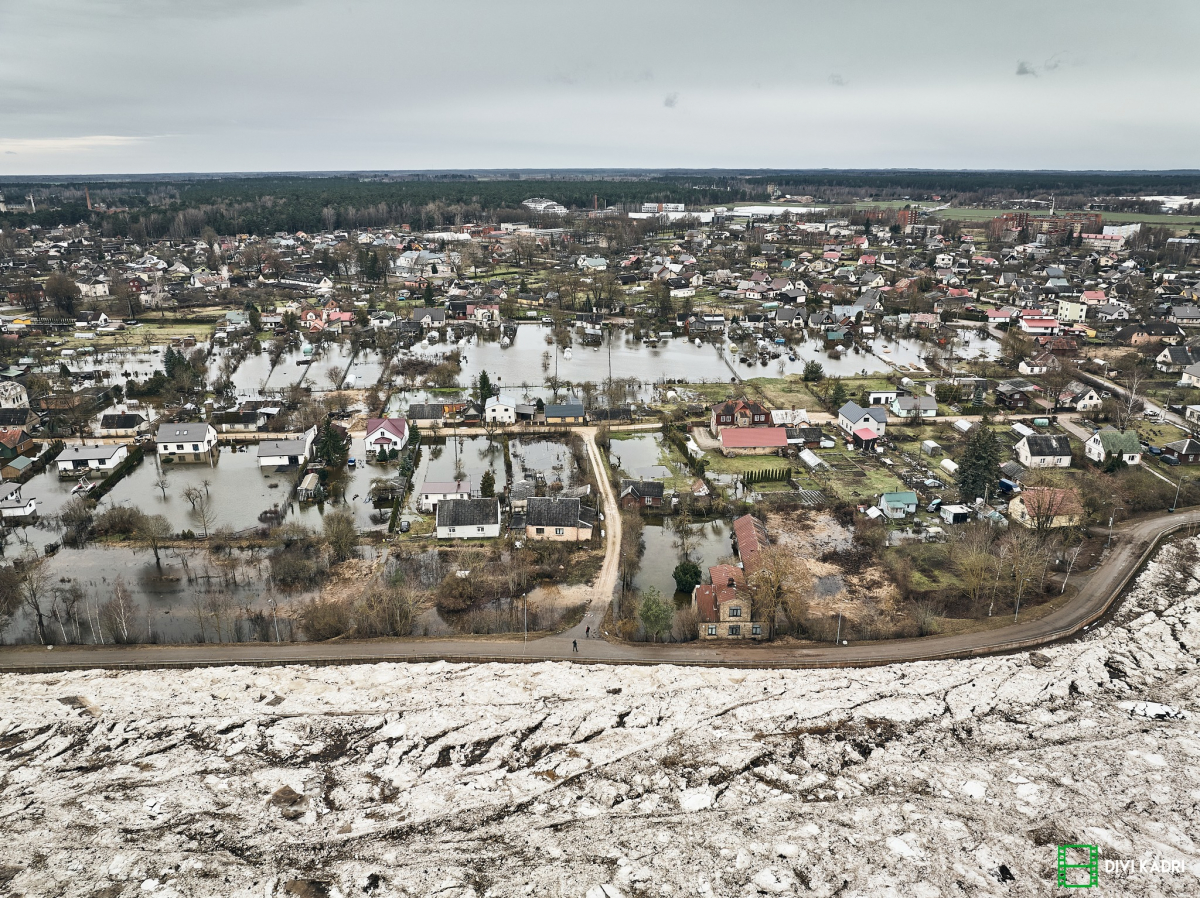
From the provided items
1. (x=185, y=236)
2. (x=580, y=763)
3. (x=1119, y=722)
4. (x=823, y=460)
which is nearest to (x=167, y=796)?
(x=580, y=763)

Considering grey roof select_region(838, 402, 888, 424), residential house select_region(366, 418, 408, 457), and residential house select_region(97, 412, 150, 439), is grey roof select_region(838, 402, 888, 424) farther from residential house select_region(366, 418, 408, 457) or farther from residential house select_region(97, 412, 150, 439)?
residential house select_region(97, 412, 150, 439)

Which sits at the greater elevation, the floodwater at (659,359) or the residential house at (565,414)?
the floodwater at (659,359)

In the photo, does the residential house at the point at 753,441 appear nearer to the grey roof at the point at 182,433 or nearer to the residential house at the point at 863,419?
the residential house at the point at 863,419

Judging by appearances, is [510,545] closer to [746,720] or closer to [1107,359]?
[746,720]

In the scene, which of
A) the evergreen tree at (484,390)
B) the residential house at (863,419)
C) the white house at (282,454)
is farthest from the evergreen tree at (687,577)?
the evergreen tree at (484,390)

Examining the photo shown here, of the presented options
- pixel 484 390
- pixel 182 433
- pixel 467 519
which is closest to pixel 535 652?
pixel 467 519

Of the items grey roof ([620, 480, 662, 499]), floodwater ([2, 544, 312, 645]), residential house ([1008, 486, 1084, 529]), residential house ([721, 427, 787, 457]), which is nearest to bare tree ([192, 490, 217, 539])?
floodwater ([2, 544, 312, 645])

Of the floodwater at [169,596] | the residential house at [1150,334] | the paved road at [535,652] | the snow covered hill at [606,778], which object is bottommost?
the snow covered hill at [606,778]
